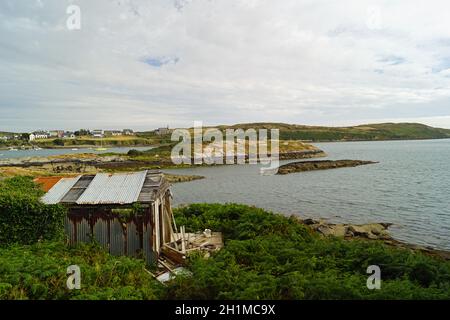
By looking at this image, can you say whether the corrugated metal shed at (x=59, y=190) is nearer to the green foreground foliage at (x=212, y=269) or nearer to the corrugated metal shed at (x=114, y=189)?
the green foreground foliage at (x=212, y=269)

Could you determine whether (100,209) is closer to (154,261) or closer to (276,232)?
(154,261)

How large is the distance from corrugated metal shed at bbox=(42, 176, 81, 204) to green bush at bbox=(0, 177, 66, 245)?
0.42 m

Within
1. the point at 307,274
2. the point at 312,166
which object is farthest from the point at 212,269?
the point at 312,166

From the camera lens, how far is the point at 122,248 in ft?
46.7

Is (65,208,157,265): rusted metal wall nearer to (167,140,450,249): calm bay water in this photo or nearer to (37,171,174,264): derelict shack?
(37,171,174,264): derelict shack

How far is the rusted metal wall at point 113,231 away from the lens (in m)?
14.1

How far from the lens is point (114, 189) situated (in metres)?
15.3

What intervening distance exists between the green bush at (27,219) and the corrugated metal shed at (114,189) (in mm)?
1114

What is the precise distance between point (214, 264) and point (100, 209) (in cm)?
581

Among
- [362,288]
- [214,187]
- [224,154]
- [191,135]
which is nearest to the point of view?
[362,288]

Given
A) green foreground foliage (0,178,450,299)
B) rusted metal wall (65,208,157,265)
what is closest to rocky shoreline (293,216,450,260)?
green foreground foliage (0,178,450,299)

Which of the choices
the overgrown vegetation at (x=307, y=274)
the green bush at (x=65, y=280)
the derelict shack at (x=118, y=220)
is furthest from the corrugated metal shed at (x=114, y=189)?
the overgrown vegetation at (x=307, y=274)

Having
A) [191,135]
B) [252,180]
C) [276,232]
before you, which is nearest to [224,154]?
[191,135]

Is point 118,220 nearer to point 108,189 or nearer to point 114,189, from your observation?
point 114,189
